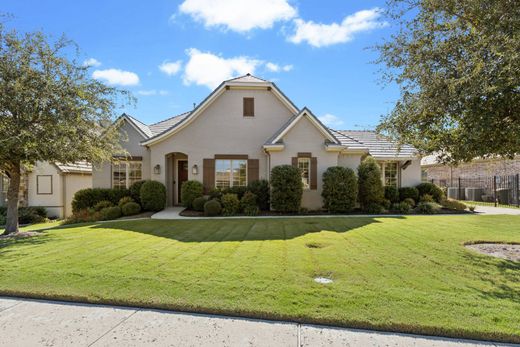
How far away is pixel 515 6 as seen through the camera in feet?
19.4

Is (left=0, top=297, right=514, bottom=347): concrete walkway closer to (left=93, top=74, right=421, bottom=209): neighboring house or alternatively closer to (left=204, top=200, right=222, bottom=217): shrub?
(left=204, top=200, right=222, bottom=217): shrub

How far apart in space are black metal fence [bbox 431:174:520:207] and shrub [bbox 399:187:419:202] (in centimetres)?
657

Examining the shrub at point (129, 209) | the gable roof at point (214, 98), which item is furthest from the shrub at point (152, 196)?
the gable roof at point (214, 98)

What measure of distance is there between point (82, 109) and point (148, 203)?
666 cm

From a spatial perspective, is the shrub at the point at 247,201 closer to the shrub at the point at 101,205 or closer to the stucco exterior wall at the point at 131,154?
the stucco exterior wall at the point at 131,154

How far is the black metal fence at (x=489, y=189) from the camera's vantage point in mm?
19859

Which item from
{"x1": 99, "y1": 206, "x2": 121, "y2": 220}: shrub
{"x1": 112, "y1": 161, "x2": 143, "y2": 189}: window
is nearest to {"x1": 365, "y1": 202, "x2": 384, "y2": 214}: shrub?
{"x1": 99, "y1": 206, "x2": 121, "y2": 220}: shrub

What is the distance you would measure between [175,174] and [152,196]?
2891mm

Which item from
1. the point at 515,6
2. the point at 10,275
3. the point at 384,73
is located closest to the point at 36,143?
the point at 10,275

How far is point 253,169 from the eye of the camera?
17359 mm

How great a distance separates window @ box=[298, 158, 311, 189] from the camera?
52.7 feet

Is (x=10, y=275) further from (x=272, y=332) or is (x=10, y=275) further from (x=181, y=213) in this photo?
(x=181, y=213)

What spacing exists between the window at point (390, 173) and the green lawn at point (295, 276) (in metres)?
8.83

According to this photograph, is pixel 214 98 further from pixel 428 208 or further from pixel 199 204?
pixel 428 208
